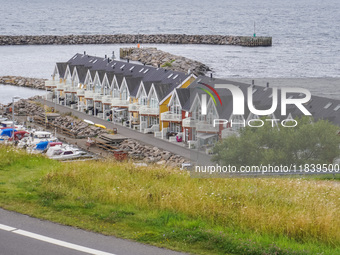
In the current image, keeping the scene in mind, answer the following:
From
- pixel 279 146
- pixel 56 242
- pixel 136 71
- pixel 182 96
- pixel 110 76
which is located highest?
pixel 279 146

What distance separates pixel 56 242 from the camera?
35.3 ft

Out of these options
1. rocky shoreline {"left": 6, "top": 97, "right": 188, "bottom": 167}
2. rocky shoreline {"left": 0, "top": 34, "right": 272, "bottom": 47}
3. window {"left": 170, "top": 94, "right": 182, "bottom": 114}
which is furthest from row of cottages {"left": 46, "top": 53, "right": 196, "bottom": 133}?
rocky shoreline {"left": 0, "top": 34, "right": 272, "bottom": 47}

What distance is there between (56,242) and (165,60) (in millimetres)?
104284

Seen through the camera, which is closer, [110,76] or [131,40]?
[110,76]

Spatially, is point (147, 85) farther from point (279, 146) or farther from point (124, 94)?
point (279, 146)

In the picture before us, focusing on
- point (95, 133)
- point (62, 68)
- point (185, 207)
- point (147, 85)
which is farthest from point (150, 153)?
point (185, 207)

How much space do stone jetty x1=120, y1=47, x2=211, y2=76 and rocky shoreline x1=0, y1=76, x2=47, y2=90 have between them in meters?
21.7

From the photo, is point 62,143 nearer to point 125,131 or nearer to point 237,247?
point 125,131

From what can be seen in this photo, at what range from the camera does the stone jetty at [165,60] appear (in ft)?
342

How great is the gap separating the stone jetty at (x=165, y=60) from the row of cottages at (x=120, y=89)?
29.1 m

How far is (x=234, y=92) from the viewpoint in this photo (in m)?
16.4

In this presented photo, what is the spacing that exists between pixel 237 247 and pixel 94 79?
2208 inches

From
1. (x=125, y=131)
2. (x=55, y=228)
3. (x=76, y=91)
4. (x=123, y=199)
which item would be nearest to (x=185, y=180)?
(x=123, y=199)

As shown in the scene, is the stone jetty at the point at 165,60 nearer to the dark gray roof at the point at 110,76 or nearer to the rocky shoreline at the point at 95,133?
the dark gray roof at the point at 110,76
